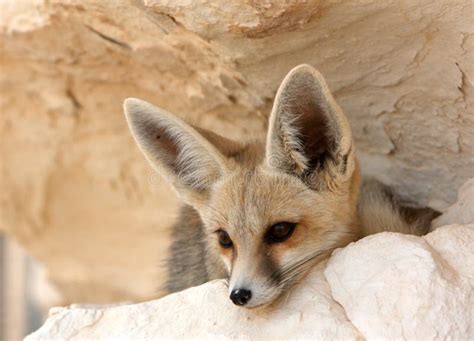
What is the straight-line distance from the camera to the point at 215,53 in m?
2.49

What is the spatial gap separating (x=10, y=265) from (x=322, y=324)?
18.8 ft

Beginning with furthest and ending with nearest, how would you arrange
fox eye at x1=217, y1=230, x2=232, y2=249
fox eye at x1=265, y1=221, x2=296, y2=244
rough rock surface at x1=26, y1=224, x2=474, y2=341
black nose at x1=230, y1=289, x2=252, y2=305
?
fox eye at x1=217, y1=230, x2=232, y2=249, fox eye at x1=265, y1=221, x2=296, y2=244, black nose at x1=230, y1=289, x2=252, y2=305, rough rock surface at x1=26, y1=224, x2=474, y2=341

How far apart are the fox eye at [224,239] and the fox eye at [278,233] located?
16cm

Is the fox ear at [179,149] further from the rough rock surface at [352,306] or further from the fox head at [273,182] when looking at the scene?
the rough rock surface at [352,306]

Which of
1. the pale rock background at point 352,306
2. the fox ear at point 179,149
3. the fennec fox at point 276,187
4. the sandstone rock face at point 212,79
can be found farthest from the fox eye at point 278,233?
the sandstone rock face at point 212,79

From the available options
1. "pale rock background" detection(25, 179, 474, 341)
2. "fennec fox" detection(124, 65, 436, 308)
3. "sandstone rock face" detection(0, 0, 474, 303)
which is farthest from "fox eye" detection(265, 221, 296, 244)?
"sandstone rock face" detection(0, 0, 474, 303)

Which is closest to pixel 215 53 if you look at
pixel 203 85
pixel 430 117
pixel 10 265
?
pixel 203 85

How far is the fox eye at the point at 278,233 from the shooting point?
2.18m

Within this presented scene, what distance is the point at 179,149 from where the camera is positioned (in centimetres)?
242

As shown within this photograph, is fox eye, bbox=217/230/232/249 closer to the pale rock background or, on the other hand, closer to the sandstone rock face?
the pale rock background

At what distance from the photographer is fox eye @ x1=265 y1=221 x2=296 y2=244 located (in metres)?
2.18

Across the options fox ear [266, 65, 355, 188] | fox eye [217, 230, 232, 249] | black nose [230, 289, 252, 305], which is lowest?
fox eye [217, 230, 232, 249]

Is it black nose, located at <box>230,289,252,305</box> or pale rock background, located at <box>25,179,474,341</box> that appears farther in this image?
black nose, located at <box>230,289,252,305</box>

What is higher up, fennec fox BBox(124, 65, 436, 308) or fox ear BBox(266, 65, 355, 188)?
fox ear BBox(266, 65, 355, 188)
